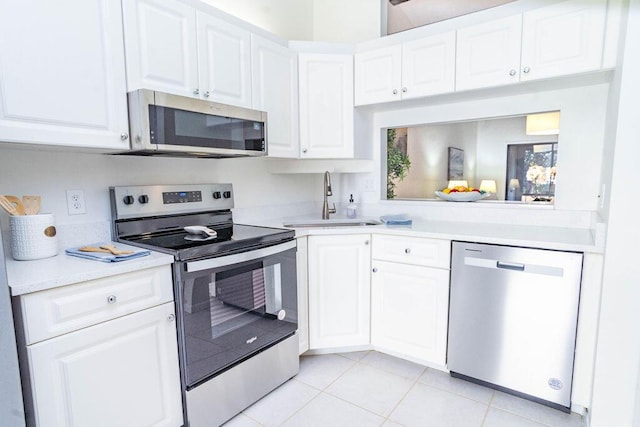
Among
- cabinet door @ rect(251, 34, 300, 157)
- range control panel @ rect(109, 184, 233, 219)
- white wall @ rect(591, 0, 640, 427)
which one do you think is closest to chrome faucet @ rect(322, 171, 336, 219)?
cabinet door @ rect(251, 34, 300, 157)

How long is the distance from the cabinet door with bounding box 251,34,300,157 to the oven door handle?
641 millimetres

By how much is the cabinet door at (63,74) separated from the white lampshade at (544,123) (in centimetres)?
236

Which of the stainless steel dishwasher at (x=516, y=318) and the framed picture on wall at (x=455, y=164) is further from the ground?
the framed picture on wall at (x=455, y=164)

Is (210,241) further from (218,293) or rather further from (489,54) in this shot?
(489,54)

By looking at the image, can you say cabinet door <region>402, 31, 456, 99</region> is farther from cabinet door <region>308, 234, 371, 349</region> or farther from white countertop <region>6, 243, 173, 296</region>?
white countertop <region>6, 243, 173, 296</region>

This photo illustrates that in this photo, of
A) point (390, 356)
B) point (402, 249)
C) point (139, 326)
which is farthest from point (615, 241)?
point (139, 326)

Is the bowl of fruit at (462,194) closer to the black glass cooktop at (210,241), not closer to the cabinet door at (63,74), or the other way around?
the black glass cooktop at (210,241)

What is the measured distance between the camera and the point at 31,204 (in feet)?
4.65

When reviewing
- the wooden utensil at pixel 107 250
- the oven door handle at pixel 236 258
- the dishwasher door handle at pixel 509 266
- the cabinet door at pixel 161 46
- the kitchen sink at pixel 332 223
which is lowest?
the dishwasher door handle at pixel 509 266

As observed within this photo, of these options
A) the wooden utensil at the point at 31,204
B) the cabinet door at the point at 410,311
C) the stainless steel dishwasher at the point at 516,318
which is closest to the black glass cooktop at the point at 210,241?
the wooden utensil at the point at 31,204

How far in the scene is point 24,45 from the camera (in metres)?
1.21

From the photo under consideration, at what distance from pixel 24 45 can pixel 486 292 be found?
2.29 meters

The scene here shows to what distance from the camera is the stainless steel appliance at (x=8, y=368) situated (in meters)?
0.98

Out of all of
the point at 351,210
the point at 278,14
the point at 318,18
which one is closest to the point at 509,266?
the point at 351,210
